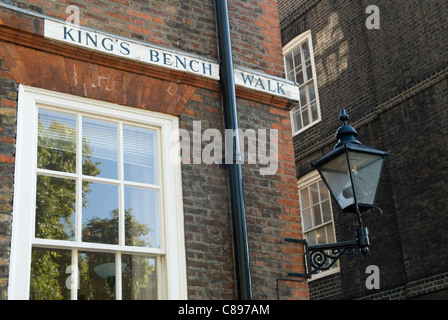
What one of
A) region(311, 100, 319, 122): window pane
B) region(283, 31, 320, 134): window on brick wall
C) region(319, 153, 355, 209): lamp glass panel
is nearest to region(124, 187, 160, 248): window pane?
region(319, 153, 355, 209): lamp glass panel

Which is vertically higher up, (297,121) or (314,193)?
(297,121)

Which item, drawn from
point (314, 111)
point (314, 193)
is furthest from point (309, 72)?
point (314, 193)

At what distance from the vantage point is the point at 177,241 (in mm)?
5879

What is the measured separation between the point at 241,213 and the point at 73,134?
1600 millimetres

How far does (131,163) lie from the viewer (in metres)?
5.95

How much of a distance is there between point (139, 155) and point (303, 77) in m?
10.2

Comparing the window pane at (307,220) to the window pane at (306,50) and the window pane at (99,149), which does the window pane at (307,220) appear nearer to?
the window pane at (306,50)

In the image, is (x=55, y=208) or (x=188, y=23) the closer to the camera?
(x=55, y=208)

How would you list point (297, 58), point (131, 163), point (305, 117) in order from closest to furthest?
point (131, 163) → point (305, 117) → point (297, 58)

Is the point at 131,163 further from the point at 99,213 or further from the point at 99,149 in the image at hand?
the point at 99,213

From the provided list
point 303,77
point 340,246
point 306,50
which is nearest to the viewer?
point 340,246
